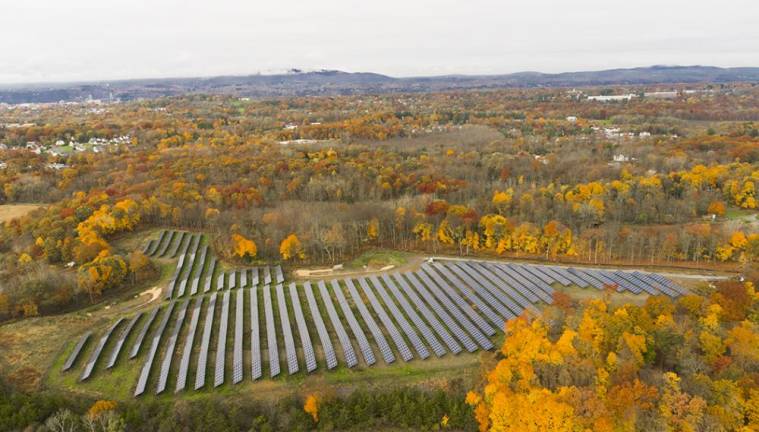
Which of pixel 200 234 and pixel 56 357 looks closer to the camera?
pixel 56 357

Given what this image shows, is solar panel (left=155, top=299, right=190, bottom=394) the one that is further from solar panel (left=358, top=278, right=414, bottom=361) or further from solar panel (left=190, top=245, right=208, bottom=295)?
solar panel (left=358, top=278, right=414, bottom=361)

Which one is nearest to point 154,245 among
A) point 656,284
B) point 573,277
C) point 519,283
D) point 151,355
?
point 151,355

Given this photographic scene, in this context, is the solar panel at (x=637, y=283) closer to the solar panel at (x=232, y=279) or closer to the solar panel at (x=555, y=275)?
the solar panel at (x=555, y=275)

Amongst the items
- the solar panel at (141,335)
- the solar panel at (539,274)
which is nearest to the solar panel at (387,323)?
the solar panel at (539,274)

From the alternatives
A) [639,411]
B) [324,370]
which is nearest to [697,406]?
[639,411]

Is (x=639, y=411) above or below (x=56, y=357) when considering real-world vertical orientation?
above

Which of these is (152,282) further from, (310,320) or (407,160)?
(407,160)

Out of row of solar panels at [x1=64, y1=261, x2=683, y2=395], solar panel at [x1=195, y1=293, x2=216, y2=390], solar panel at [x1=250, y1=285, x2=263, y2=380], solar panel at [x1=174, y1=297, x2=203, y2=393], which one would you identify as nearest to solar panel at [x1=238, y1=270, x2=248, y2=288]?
row of solar panels at [x1=64, y1=261, x2=683, y2=395]
